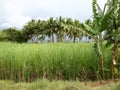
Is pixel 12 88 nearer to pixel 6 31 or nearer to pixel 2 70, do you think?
pixel 2 70

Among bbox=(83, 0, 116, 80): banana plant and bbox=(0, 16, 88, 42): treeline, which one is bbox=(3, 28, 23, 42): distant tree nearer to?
bbox=(0, 16, 88, 42): treeline

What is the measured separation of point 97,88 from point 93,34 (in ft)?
5.70

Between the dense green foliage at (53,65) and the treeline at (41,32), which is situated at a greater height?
the treeline at (41,32)

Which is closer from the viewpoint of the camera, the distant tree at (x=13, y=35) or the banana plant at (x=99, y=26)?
the banana plant at (x=99, y=26)

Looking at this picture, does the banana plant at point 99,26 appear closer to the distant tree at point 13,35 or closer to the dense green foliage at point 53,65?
the dense green foliage at point 53,65

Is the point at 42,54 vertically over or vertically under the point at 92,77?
over

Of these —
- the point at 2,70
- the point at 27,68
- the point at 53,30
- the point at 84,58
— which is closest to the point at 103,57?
the point at 84,58

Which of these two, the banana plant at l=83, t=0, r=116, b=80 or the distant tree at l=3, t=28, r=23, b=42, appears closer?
the banana plant at l=83, t=0, r=116, b=80

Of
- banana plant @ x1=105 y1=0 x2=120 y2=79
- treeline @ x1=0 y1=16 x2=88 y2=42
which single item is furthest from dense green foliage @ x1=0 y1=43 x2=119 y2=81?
treeline @ x1=0 y1=16 x2=88 y2=42

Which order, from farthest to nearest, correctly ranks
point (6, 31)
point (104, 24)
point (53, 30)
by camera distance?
point (6, 31), point (53, 30), point (104, 24)

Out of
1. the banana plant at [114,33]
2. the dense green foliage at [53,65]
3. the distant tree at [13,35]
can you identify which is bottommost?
the dense green foliage at [53,65]

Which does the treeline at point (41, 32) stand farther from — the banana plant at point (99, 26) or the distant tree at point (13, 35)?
the banana plant at point (99, 26)

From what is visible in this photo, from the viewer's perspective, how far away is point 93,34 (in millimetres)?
7980

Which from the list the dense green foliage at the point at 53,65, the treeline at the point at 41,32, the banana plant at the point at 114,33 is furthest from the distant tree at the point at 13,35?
the banana plant at the point at 114,33
